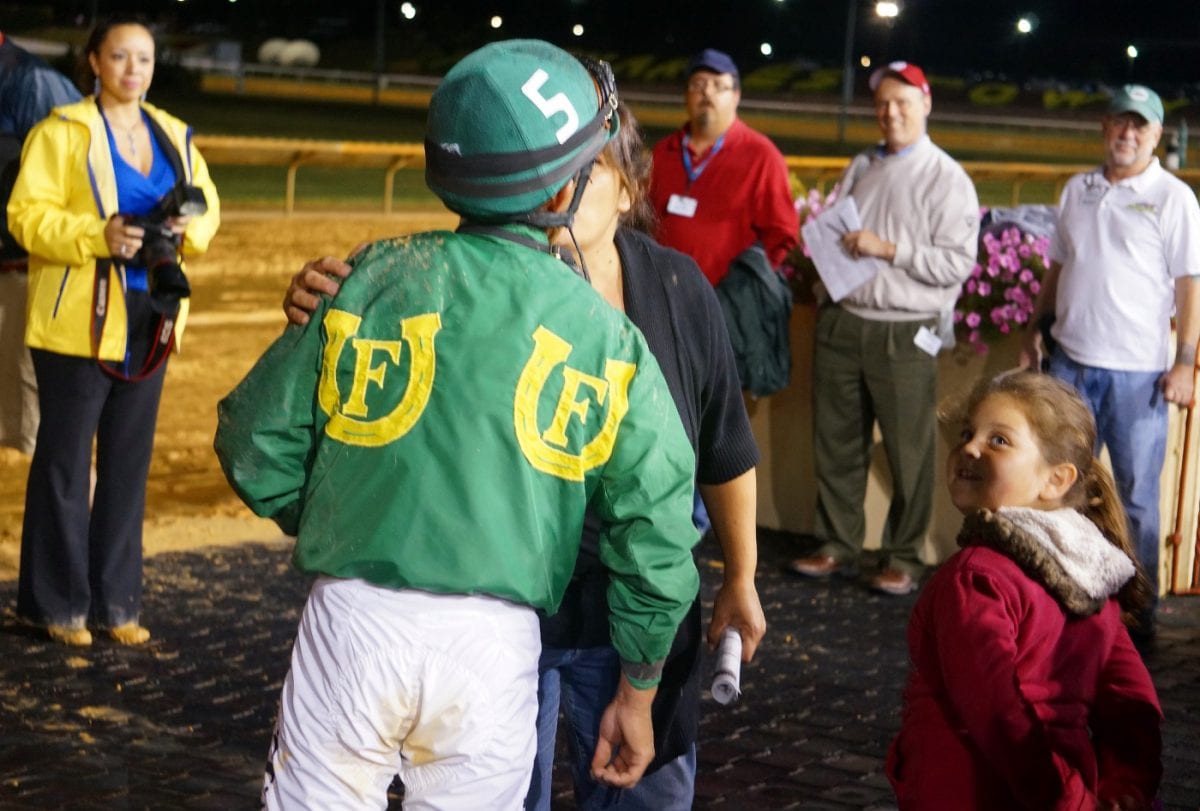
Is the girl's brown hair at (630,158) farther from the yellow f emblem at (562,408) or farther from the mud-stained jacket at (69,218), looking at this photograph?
the mud-stained jacket at (69,218)

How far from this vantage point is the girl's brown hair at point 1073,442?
3.29 metres

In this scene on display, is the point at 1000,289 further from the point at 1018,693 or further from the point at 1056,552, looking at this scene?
Result: the point at 1018,693

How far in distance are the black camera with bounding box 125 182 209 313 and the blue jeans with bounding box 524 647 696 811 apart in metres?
3.02

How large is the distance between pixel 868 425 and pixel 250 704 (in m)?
3.42

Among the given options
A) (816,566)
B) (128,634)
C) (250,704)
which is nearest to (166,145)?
(128,634)

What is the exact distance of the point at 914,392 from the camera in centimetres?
759

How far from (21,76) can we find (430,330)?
4.35m

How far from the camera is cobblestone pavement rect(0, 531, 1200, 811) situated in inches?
193

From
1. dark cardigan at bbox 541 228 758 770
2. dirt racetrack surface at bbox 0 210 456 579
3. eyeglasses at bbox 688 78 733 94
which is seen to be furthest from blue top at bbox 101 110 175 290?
dark cardigan at bbox 541 228 758 770

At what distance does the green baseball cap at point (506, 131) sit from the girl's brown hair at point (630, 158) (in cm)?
46

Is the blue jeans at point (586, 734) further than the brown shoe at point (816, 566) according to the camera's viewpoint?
No

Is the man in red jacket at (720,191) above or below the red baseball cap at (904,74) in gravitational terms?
below

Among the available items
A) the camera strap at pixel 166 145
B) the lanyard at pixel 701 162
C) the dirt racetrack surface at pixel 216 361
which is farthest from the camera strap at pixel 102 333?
the lanyard at pixel 701 162

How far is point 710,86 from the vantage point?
7.81m
